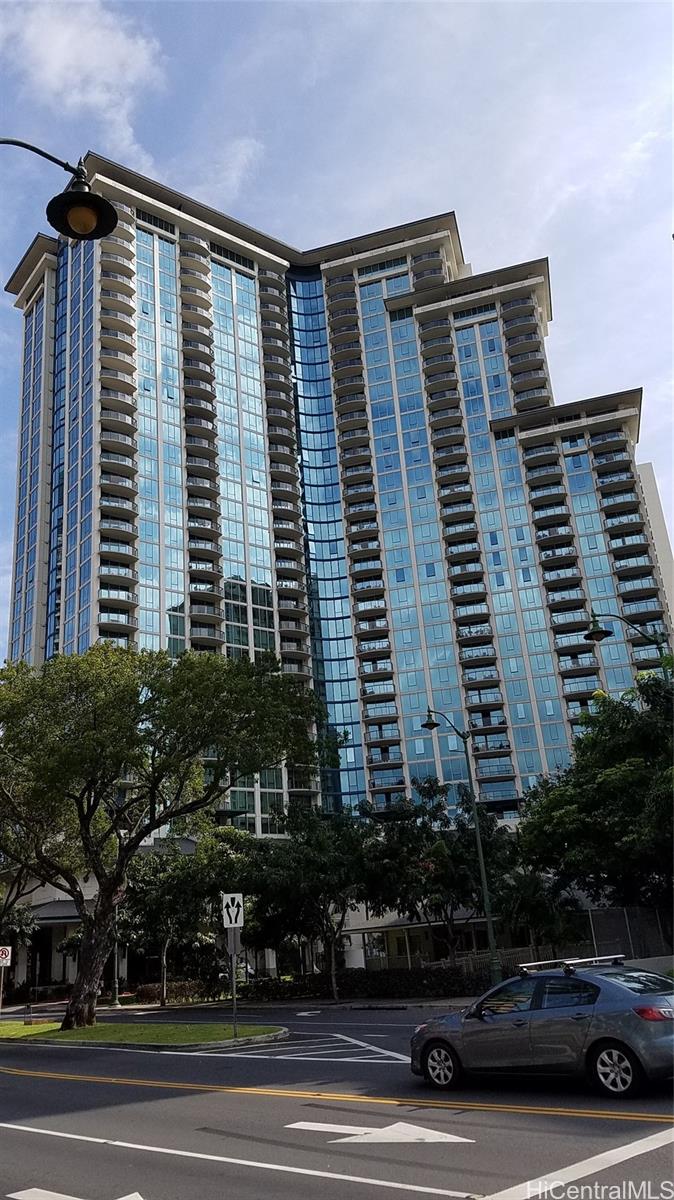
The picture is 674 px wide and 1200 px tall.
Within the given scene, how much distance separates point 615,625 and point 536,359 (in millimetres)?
32057

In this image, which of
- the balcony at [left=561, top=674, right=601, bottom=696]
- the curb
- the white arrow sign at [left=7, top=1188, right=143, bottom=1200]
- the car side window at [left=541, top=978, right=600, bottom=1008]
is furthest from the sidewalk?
the balcony at [left=561, top=674, right=601, bottom=696]

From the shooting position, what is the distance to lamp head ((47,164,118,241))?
8.04 metres

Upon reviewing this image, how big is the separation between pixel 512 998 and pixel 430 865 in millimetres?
25884

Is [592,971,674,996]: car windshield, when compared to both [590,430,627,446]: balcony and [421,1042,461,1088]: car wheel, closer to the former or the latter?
[421,1042,461,1088]: car wheel

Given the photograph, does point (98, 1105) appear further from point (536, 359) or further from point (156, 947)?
point (536, 359)

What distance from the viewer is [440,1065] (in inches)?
428

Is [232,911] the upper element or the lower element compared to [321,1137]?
upper

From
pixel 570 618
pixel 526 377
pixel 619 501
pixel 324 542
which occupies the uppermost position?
pixel 526 377

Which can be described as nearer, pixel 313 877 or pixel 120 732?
pixel 120 732

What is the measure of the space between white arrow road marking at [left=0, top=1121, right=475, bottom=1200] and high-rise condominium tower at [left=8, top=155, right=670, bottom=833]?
67.2m

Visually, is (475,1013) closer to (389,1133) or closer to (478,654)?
(389,1133)

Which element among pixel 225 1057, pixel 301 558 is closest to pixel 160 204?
pixel 301 558

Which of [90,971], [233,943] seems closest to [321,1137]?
[233,943]

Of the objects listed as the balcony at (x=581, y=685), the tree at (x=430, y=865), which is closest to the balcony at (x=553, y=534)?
the balcony at (x=581, y=685)
